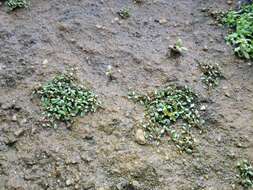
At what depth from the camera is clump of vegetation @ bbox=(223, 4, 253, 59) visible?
453cm

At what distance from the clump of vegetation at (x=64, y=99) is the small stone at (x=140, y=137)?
541 millimetres

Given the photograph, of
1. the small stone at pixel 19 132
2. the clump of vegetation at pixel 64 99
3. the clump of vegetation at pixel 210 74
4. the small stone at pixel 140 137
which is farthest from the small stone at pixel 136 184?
the clump of vegetation at pixel 210 74

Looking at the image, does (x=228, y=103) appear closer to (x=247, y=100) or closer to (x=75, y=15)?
(x=247, y=100)

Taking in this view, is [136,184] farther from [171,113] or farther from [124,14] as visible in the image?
[124,14]

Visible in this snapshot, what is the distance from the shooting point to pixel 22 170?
126 inches

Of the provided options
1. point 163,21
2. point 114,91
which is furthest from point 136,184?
point 163,21

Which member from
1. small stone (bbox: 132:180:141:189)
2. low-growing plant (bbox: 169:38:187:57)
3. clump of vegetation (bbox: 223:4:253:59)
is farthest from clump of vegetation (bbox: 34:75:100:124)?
clump of vegetation (bbox: 223:4:253:59)

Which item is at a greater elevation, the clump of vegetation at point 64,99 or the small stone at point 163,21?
the small stone at point 163,21

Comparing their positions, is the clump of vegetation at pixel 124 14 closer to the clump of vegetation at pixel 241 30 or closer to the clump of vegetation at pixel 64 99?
the clump of vegetation at pixel 241 30

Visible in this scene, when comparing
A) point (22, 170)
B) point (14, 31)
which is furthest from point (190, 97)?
point (14, 31)

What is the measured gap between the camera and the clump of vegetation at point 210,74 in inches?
164

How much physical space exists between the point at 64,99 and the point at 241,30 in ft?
8.59

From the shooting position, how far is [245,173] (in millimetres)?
3326

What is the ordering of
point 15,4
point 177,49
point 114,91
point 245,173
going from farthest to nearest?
point 15,4
point 177,49
point 114,91
point 245,173
